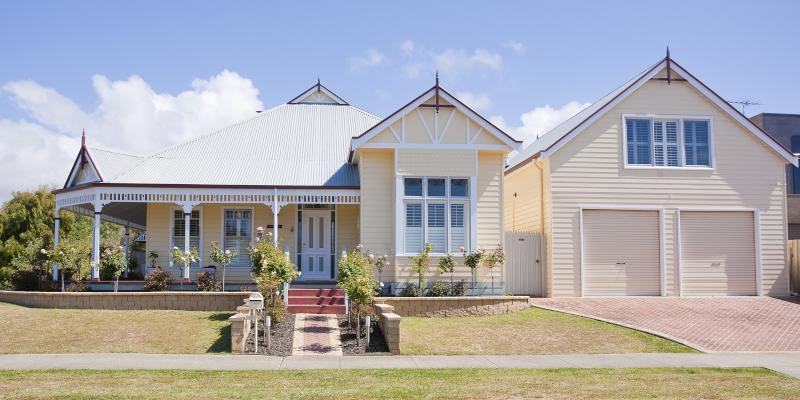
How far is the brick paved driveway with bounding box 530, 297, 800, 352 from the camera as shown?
15016mm

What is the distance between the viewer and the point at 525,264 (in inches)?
826

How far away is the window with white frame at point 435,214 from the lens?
19.6 m

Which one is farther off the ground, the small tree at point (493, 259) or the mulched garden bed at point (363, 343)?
the small tree at point (493, 259)

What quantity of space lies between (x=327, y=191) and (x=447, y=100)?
4493 millimetres

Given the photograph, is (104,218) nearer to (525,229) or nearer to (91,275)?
(91,275)

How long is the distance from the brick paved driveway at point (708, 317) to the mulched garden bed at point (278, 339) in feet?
23.0

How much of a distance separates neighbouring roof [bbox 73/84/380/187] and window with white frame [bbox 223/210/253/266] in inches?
58.0

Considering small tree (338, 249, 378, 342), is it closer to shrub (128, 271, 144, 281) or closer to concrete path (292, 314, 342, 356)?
concrete path (292, 314, 342, 356)

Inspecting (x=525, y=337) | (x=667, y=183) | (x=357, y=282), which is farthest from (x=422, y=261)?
(x=667, y=183)

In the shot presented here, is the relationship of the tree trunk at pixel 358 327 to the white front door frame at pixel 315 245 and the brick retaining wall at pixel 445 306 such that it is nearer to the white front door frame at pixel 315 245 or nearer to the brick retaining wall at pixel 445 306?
the brick retaining wall at pixel 445 306

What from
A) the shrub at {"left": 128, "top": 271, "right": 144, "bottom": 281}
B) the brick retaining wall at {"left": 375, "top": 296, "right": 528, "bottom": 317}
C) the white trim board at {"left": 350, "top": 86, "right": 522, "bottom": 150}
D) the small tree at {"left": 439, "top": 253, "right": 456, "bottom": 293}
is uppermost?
the white trim board at {"left": 350, "top": 86, "right": 522, "bottom": 150}

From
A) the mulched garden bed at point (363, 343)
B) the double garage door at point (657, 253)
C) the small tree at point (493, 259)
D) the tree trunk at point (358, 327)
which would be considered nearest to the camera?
the mulched garden bed at point (363, 343)

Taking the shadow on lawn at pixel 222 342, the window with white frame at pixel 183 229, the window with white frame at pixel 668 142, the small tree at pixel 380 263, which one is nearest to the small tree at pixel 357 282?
the small tree at pixel 380 263

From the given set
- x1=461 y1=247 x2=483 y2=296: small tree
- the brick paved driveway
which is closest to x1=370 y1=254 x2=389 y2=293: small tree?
x1=461 y1=247 x2=483 y2=296: small tree
